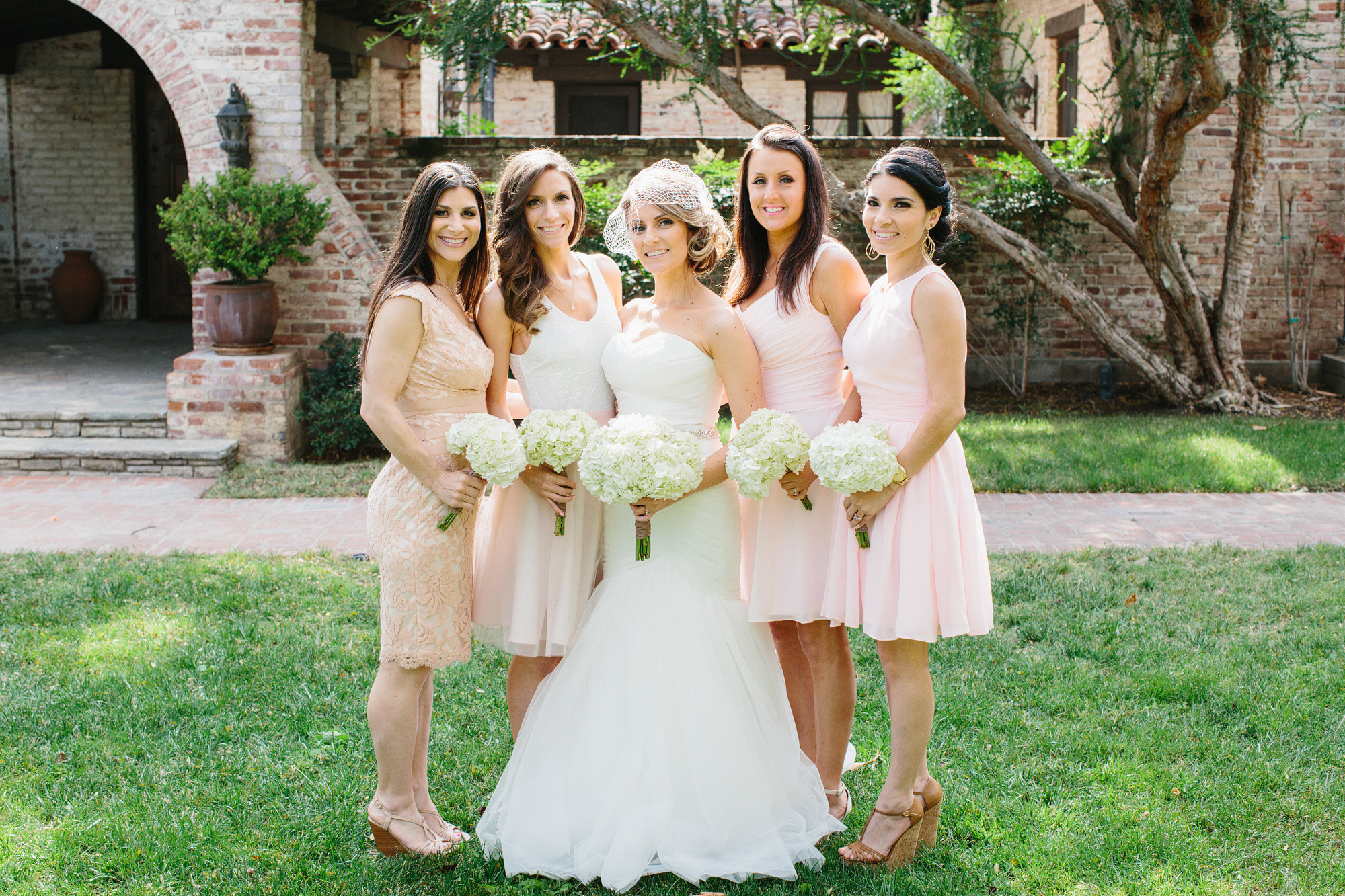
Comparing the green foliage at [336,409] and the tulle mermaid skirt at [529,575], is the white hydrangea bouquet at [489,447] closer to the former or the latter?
the tulle mermaid skirt at [529,575]

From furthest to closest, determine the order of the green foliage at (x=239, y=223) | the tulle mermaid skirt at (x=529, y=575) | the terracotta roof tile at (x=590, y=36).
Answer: the terracotta roof tile at (x=590, y=36) < the green foliage at (x=239, y=223) < the tulle mermaid skirt at (x=529, y=575)

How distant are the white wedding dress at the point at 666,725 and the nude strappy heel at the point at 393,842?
134 millimetres

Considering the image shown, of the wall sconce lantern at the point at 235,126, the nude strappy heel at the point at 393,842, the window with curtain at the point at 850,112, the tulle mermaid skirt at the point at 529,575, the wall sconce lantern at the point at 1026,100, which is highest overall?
the window with curtain at the point at 850,112

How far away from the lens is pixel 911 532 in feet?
9.80

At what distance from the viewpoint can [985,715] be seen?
399 centimetres

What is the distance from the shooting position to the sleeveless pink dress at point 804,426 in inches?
127

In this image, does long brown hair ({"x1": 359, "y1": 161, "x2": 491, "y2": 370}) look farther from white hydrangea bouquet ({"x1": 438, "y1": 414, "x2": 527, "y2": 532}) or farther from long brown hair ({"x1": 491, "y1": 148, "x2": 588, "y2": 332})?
white hydrangea bouquet ({"x1": 438, "y1": 414, "x2": 527, "y2": 532})

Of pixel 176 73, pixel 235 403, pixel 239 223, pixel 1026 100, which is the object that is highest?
pixel 1026 100

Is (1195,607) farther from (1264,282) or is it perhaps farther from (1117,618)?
(1264,282)

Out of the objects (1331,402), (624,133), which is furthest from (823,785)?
(624,133)

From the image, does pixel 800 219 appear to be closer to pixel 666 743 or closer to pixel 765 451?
pixel 765 451

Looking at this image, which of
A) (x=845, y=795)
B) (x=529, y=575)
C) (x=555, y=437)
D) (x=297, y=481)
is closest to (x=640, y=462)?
(x=555, y=437)

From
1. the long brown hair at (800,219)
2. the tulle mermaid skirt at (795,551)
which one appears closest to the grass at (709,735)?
the tulle mermaid skirt at (795,551)

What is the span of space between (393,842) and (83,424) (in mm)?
6312
